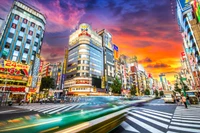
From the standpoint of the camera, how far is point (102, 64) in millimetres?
57938

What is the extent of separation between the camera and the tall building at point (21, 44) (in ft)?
80.0

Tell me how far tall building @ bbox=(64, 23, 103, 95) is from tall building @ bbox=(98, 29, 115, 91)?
2.90 meters

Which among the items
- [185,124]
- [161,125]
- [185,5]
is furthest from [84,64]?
[185,5]

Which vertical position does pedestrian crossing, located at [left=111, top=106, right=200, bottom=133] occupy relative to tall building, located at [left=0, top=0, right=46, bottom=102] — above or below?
below

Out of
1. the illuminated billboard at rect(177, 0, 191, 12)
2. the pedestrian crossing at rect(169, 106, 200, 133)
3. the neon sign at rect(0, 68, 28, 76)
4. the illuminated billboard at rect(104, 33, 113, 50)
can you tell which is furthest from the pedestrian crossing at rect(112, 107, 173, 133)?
the illuminated billboard at rect(104, 33, 113, 50)

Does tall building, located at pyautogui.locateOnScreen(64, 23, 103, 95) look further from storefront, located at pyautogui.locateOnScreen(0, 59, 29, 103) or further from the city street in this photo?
the city street

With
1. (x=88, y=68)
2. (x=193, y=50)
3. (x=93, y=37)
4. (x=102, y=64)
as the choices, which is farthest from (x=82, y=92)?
(x=193, y=50)

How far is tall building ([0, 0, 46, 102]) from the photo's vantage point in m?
24.4

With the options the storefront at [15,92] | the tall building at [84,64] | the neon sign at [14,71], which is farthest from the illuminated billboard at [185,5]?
the storefront at [15,92]

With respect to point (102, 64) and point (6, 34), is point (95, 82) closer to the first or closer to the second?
point (102, 64)

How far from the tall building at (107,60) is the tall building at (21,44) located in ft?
103

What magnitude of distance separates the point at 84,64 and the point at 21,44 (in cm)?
2504

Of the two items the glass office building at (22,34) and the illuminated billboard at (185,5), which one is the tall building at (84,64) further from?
the illuminated billboard at (185,5)

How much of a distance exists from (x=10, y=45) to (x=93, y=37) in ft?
130
